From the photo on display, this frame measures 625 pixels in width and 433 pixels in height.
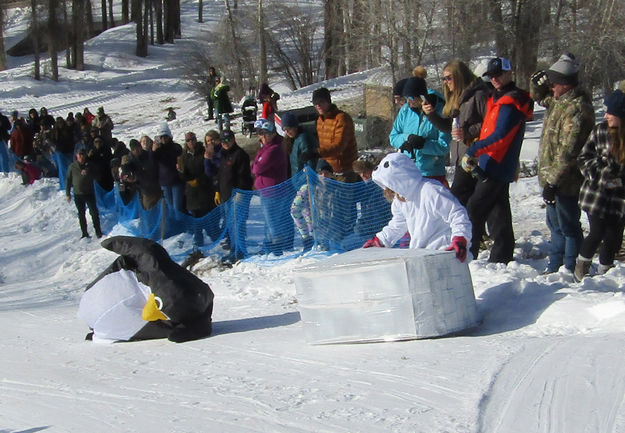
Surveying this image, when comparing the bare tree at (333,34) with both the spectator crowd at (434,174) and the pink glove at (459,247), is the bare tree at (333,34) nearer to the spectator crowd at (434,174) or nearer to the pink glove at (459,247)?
the spectator crowd at (434,174)

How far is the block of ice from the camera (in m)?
6.27

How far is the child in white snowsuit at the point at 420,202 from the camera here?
667 centimetres

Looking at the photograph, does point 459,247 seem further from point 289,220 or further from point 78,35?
point 78,35

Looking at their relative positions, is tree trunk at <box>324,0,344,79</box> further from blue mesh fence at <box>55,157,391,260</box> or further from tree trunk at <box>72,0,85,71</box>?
blue mesh fence at <box>55,157,391,260</box>

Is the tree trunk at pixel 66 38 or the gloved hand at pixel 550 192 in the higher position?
the gloved hand at pixel 550 192

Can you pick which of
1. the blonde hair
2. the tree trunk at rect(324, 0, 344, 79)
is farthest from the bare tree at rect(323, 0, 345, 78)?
the blonde hair

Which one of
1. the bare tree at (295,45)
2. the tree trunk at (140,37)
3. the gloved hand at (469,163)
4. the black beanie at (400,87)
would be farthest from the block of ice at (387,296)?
the tree trunk at (140,37)

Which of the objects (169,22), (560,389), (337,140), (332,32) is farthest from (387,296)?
(169,22)

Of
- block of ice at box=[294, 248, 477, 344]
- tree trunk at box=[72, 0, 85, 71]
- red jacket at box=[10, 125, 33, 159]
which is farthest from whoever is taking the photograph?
tree trunk at box=[72, 0, 85, 71]

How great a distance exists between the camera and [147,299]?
24.6ft

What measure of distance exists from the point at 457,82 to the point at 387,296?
3.12 m

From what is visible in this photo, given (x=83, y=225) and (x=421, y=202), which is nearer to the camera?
(x=421, y=202)

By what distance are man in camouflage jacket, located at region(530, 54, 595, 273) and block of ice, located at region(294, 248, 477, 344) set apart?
177cm

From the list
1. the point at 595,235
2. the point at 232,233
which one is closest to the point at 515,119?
the point at 595,235
